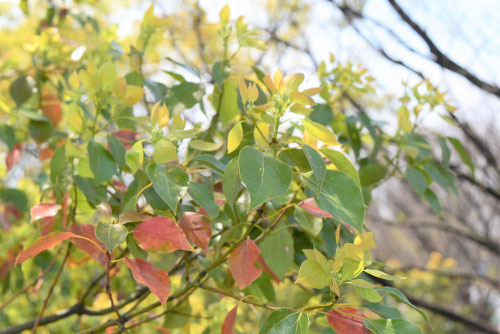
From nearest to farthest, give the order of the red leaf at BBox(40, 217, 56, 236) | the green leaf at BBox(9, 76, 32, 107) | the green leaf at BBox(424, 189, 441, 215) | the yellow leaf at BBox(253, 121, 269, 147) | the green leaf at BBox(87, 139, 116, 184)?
1. the yellow leaf at BBox(253, 121, 269, 147)
2. the green leaf at BBox(87, 139, 116, 184)
3. the red leaf at BBox(40, 217, 56, 236)
4. the green leaf at BBox(424, 189, 441, 215)
5. the green leaf at BBox(9, 76, 32, 107)

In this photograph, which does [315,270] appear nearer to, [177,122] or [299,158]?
[299,158]

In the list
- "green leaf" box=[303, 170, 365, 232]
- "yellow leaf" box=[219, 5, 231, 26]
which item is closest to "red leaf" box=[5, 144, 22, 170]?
"yellow leaf" box=[219, 5, 231, 26]

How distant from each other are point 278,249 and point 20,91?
0.71m

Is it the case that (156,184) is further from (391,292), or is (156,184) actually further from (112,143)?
(391,292)

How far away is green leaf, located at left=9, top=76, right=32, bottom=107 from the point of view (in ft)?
3.57

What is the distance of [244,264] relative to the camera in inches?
27.2

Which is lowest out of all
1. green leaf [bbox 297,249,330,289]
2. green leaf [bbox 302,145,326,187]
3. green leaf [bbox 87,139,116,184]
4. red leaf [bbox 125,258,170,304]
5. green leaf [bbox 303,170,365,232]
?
red leaf [bbox 125,258,170,304]

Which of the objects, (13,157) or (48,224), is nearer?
(48,224)

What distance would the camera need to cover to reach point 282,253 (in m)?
0.79

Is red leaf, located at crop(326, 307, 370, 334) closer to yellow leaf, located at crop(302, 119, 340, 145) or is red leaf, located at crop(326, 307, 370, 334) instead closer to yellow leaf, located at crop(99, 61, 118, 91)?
yellow leaf, located at crop(302, 119, 340, 145)

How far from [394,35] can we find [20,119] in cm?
93

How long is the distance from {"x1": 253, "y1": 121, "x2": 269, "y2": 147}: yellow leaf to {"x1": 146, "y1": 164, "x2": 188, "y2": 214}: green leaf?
4.1 inches

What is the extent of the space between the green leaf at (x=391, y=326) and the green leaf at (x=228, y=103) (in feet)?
1.52

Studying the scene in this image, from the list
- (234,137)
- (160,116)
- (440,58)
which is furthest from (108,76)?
(440,58)
